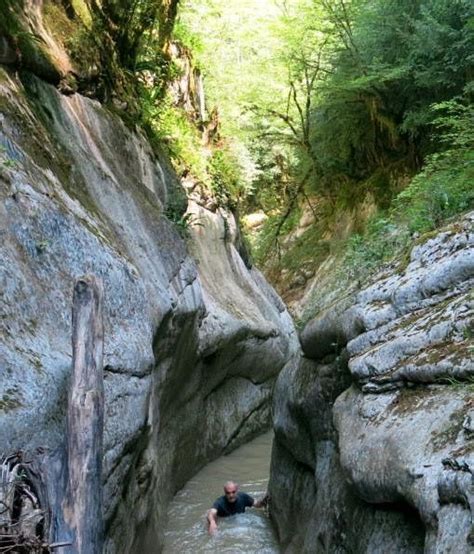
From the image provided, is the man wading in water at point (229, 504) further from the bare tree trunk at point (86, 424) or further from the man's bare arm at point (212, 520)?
the bare tree trunk at point (86, 424)

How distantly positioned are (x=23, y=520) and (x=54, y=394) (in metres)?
1.01

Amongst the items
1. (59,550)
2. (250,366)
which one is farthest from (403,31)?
(59,550)

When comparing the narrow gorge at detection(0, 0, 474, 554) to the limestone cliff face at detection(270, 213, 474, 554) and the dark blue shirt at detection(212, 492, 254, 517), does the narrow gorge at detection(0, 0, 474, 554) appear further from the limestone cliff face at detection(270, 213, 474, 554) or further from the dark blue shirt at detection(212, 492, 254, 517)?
→ the dark blue shirt at detection(212, 492, 254, 517)

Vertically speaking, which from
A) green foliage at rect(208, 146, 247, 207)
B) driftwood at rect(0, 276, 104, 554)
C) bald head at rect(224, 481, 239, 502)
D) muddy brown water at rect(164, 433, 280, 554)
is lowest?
muddy brown water at rect(164, 433, 280, 554)

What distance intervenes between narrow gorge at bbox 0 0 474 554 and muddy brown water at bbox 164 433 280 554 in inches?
10.9

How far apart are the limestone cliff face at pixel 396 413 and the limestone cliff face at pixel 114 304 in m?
1.92

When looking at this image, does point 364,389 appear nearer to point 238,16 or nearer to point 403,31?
point 403,31

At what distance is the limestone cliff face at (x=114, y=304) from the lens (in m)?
4.35

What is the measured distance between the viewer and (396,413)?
15.1 ft

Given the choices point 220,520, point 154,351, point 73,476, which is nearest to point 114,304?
point 154,351

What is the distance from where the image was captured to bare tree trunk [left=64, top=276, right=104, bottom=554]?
3759mm

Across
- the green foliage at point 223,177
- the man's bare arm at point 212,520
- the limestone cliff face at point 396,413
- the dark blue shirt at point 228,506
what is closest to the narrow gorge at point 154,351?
the limestone cliff face at point 396,413

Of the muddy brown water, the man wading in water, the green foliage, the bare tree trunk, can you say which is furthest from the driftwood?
the green foliage

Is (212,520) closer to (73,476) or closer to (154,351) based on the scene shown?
(154,351)
